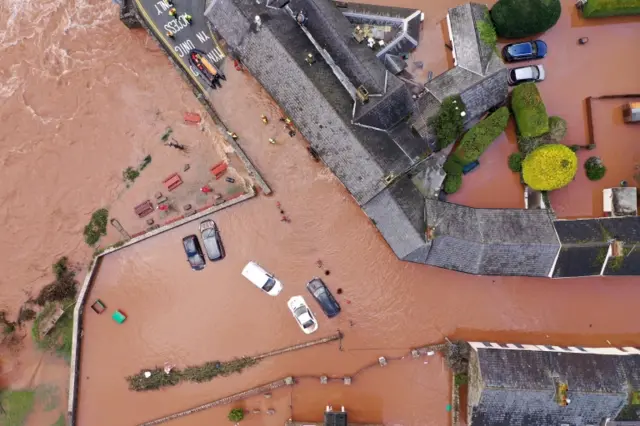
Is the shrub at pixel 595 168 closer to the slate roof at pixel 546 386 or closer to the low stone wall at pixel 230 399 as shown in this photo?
the slate roof at pixel 546 386

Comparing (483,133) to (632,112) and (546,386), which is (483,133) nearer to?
(632,112)

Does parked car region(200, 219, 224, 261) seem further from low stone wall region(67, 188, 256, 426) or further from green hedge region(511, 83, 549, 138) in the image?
green hedge region(511, 83, 549, 138)

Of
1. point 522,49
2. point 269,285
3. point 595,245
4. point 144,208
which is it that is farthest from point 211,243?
point 522,49

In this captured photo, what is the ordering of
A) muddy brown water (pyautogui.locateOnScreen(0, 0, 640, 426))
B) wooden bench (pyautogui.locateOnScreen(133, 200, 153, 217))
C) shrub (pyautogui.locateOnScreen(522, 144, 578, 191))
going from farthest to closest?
wooden bench (pyautogui.locateOnScreen(133, 200, 153, 217)) → muddy brown water (pyautogui.locateOnScreen(0, 0, 640, 426)) → shrub (pyautogui.locateOnScreen(522, 144, 578, 191))

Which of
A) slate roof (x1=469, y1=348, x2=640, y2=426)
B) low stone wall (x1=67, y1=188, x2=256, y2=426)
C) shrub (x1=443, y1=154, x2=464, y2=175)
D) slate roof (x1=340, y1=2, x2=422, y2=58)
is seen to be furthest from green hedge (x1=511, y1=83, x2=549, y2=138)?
low stone wall (x1=67, y1=188, x2=256, y2=426)

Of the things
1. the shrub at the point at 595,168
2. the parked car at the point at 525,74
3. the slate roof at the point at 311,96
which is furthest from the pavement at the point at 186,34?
the shrub at the point at 595,168

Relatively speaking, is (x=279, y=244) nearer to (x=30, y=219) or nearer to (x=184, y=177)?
(x=184, y=177)
